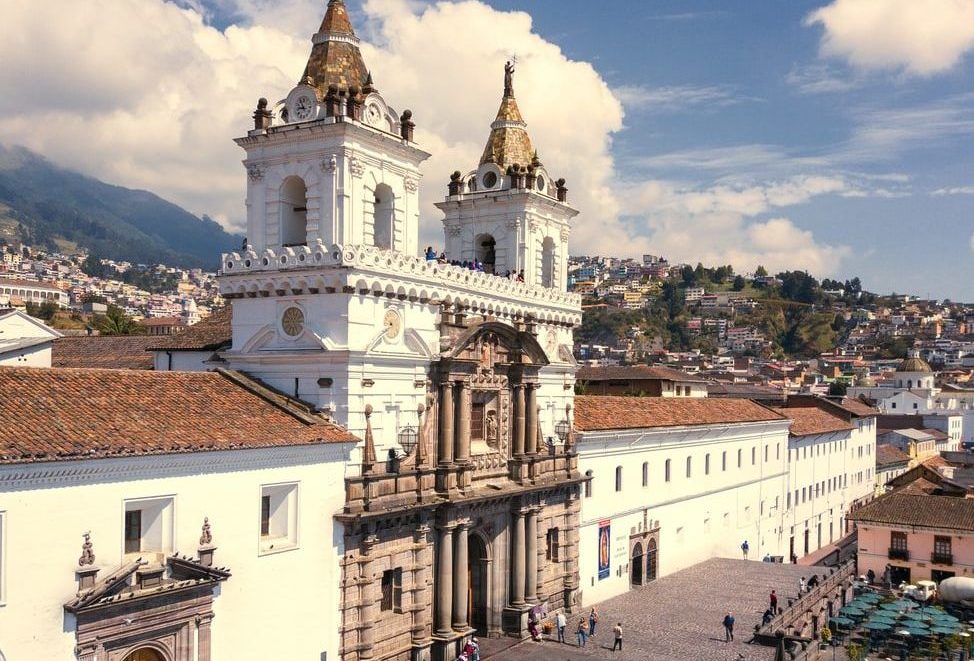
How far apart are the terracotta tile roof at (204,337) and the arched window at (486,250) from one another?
1057 centimetres

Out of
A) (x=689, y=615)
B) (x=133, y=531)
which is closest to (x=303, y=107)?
(x=133, y=531)

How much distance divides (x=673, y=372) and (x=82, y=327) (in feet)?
258

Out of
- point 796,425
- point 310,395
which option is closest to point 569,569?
point 310,395

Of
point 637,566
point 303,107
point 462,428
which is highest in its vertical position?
point 303,107

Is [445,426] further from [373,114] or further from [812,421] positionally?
[812,421]

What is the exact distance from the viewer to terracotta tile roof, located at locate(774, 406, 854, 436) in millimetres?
67581

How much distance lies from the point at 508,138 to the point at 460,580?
61.1 feet

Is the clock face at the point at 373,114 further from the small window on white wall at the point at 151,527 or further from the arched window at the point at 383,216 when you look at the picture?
the small window on white wall at the point at 151,527

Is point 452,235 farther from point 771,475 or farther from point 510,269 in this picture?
point 771,475

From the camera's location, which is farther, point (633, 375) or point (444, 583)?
point (633, 375)

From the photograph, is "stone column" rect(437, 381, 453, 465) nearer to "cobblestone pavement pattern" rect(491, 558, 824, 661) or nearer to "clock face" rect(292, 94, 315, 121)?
"cobblestone pavement pattern" rect(491, 558, 824, 661)

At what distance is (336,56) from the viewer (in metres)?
31.0

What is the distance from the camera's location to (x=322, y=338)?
2869cm

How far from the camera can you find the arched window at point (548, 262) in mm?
42094
